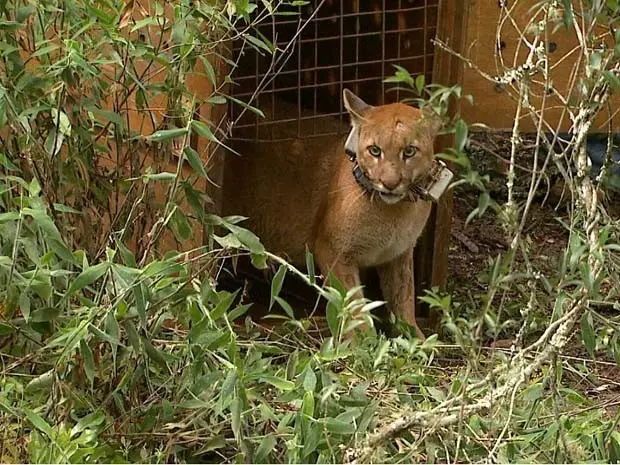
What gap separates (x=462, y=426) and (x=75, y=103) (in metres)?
1.36

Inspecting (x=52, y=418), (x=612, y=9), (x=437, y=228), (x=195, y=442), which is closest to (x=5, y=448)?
(x=52, y=418)

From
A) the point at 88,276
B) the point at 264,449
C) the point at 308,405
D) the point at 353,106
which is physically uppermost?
the point at 88,276

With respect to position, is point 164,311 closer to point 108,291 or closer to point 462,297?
point 108,291

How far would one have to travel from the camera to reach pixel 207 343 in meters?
2.90

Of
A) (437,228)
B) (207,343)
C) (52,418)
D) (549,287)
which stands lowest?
(437,228)

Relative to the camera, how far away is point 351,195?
4828mm

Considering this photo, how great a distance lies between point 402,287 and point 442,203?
39 centimetres

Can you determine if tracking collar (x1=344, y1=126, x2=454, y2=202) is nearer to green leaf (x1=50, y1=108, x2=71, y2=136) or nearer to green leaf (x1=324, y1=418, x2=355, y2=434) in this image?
green leaf (x1=50, y1=108, x2=71, y2=136)

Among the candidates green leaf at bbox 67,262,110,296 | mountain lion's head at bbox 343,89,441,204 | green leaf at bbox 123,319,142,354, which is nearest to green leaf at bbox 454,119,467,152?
green leaf at bbox 67,262,110,296

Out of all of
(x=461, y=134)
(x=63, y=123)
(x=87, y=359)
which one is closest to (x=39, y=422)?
(x=87, y=359)

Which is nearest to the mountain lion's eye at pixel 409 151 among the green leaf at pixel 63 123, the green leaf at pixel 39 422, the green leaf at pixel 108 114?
the green leaf at pixel 108 114

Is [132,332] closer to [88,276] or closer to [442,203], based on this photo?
[88,276]

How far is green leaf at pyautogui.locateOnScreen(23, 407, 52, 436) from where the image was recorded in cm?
271

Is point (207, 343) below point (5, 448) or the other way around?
the other way around
